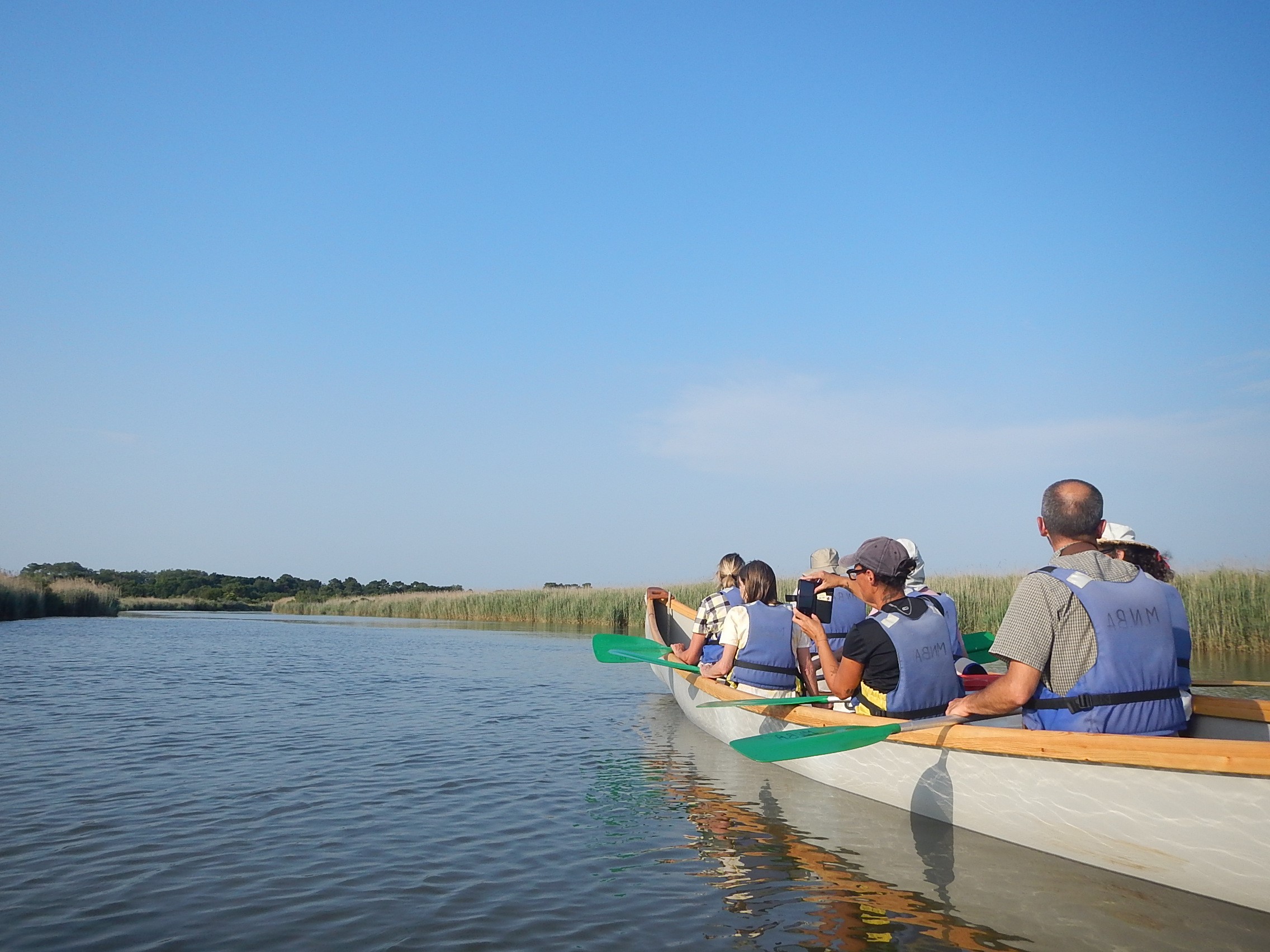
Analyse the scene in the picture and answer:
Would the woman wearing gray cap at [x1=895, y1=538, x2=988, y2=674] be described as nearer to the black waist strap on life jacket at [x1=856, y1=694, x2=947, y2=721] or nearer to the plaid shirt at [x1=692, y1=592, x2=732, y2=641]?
the black waist strap on life jacket at [x1=856, y1=694, x2=947, y2=721]

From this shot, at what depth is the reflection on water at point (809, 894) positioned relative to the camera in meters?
3.49

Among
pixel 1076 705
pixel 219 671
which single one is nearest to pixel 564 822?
pixel 1076 705

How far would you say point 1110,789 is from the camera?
3.80 m

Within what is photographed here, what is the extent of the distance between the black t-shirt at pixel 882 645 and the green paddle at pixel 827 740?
253 millimetres

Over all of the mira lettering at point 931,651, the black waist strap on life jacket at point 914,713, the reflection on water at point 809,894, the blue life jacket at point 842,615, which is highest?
the blue life jacket at point 842,615

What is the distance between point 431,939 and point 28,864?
7.87ft

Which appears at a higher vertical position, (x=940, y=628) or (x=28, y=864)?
(x=940, y=628)

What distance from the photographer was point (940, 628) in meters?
4.84

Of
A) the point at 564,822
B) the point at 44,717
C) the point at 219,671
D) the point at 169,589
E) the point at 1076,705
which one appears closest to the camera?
the point at 1076,705

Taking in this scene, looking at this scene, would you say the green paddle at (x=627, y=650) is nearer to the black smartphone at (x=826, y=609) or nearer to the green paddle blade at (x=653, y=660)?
the green paddle blade at (x=653, y=660)

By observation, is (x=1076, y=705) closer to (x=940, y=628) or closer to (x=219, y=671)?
(x=940, y=628)

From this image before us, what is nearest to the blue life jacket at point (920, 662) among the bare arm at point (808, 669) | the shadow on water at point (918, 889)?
the shadow on water at point (918, 889)

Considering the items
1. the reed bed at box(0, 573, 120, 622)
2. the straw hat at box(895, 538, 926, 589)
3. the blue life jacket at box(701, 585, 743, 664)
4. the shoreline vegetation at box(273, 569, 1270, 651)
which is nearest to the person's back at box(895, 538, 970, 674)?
the straw hat at box(895, 538, 926, 589)

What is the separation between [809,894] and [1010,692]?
137 cm
